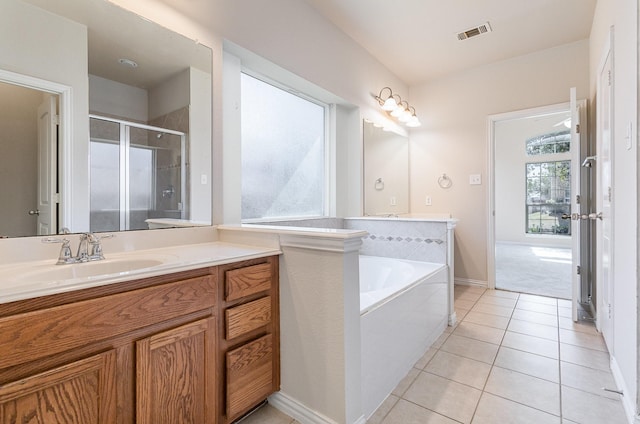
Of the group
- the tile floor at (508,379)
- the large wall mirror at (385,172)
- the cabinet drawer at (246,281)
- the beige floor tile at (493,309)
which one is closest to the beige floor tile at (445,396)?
the tile floor at (508,379)

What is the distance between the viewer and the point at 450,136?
12.2 ft

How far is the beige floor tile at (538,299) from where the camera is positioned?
2.97 metres

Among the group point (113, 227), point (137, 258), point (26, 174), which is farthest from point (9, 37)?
point (137, 258)

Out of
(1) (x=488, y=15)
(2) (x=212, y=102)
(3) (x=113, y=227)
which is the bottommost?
(3) (x=113, y=227)

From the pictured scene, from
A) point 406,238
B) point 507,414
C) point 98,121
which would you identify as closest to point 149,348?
point 98,121

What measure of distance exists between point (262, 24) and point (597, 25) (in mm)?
2620

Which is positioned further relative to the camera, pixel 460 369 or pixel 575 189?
pixel 575 189

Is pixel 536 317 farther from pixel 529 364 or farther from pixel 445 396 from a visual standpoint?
pixel 445 396

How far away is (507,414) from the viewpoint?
140 centimetres

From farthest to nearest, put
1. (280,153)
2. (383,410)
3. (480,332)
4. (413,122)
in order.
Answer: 1. (413,122)
2. (280,153)
3. (480,332)
4. (383,410)

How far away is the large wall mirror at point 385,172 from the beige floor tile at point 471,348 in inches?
57.5

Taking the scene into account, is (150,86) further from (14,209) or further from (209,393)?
(209,393)

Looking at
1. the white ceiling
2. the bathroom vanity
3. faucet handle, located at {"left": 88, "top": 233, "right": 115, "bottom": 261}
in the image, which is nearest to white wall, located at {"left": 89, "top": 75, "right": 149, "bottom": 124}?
faucet handle, located at {"left": 88, "top": 233, "right": 115, "bottom": 261}

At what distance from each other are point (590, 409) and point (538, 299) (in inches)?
74.3
